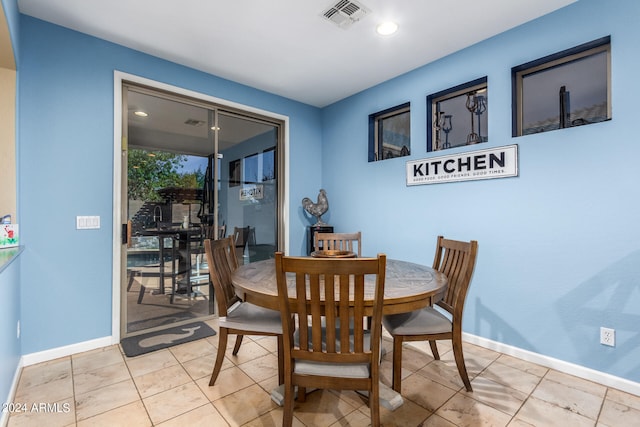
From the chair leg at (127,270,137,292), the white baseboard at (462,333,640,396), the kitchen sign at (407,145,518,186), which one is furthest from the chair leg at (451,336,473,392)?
the chair leg at (127,270,137,292)

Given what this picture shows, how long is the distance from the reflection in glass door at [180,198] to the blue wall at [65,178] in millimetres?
201

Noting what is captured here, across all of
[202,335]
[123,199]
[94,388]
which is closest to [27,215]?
[123,199]

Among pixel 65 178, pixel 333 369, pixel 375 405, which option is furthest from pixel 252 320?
pixel 65 178

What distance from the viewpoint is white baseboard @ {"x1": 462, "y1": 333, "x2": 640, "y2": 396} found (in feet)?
6.54

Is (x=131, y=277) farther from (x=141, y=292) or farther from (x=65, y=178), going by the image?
(x=65, y=178)

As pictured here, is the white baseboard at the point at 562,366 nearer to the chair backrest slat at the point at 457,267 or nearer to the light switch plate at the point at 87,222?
the chair backrest slat at the point at 457,267

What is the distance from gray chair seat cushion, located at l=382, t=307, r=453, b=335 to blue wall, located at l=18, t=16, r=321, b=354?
2.49 metres

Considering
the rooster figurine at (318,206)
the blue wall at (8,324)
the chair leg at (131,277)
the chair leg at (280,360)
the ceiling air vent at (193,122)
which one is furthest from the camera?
the rooster figurine at (318,206)

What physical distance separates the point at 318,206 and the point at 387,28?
2211 mm

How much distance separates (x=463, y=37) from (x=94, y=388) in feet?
13.1

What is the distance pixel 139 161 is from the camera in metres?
2.95

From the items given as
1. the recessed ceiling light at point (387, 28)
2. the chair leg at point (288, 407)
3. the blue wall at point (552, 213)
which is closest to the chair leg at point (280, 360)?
the chair leg at point (288, 407)

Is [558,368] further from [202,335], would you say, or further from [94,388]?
[94,388]

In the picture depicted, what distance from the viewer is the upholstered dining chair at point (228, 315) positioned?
6.30 feet
